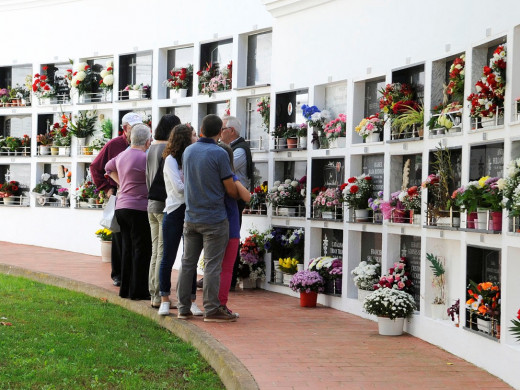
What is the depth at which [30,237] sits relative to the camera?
15156mm

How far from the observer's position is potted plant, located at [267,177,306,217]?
33.0 ft

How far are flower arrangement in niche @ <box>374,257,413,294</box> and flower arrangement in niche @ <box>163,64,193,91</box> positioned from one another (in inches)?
212

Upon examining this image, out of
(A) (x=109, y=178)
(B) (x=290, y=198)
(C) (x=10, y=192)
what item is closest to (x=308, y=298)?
(B) (x=290, y=198)

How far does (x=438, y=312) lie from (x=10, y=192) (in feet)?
31.7

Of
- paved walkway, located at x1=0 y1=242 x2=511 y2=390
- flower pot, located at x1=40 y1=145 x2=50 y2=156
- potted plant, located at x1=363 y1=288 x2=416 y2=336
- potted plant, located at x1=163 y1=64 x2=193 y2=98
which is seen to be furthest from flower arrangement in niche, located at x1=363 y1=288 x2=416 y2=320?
flower pot, located at x1=40 y1=145 x2=50 y2=156

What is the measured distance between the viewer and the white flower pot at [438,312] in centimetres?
733

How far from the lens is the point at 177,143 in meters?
7.90

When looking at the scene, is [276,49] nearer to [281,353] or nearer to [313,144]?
[313,144]

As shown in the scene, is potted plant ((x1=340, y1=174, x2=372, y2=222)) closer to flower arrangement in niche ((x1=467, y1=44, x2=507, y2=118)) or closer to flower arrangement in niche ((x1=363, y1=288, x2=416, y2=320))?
flower arrangement in niche ((x1=363, y1=288, x2=416, y2=320))

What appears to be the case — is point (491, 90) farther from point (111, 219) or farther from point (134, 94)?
point (134, 94)

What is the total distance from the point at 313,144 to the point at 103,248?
13.8ft

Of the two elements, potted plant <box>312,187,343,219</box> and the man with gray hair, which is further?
the man with gray hair

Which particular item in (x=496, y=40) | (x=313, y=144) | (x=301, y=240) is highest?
(x=496, y=40)

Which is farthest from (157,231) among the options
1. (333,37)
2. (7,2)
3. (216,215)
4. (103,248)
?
(7,2)
